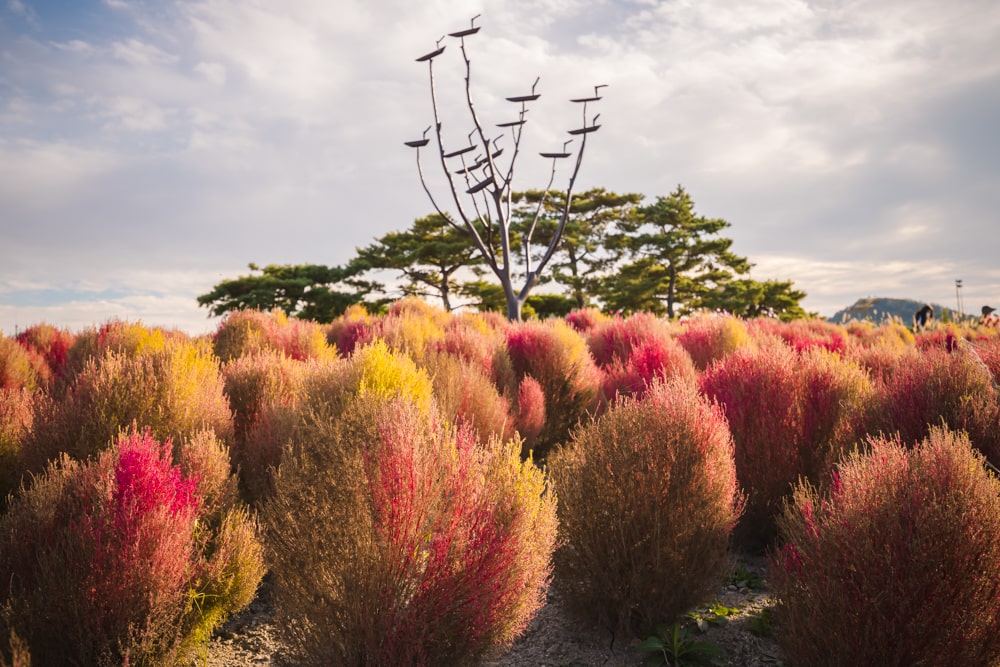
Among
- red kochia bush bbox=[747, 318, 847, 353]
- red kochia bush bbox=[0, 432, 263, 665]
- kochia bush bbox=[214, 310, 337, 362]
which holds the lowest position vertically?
red kochia bush bbox=[0, 432, 263, 665]

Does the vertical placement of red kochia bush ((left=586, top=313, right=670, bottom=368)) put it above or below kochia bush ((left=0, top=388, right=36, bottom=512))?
above

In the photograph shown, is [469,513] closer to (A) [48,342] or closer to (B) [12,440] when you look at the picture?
(B) [12,440]

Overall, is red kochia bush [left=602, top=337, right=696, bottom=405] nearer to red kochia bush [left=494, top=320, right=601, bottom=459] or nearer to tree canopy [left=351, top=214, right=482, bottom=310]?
red kochia bush [left=494, top=320, right=601, bottom=459]

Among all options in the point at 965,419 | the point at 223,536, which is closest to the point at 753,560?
the point at 965,419

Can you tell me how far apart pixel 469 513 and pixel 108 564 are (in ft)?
6.04

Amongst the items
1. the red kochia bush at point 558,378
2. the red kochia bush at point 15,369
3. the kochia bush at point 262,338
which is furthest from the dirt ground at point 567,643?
the red kochia bush at point 15,369

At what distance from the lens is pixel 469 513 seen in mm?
2832

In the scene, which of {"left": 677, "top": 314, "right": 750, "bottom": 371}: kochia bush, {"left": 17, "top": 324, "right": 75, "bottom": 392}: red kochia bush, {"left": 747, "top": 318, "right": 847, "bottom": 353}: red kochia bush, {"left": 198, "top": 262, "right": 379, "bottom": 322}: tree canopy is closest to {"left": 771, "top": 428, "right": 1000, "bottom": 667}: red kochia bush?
{"left": 747, "top": 318, "right": 847, "bottom": 353}: red kochia bush

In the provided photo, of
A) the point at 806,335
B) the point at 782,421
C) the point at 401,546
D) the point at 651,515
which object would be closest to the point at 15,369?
the point at 401,546

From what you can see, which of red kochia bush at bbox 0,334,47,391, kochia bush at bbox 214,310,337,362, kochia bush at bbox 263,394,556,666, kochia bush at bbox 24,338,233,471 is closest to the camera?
kochia bush at bbox 263,394,556,666

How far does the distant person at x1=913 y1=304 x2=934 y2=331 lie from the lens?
43.7 feet

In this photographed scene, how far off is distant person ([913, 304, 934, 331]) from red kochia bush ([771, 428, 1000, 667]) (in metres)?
12.1

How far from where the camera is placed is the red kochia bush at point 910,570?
276cm

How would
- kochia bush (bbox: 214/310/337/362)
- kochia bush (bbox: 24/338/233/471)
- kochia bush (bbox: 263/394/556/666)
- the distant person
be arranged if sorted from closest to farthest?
kochia bush (bbox: 263/394/556/666) → kochia bush (bbox: 24/338/233/471) → kochia bush (bbox: 214/310/337/362) → the distant person
